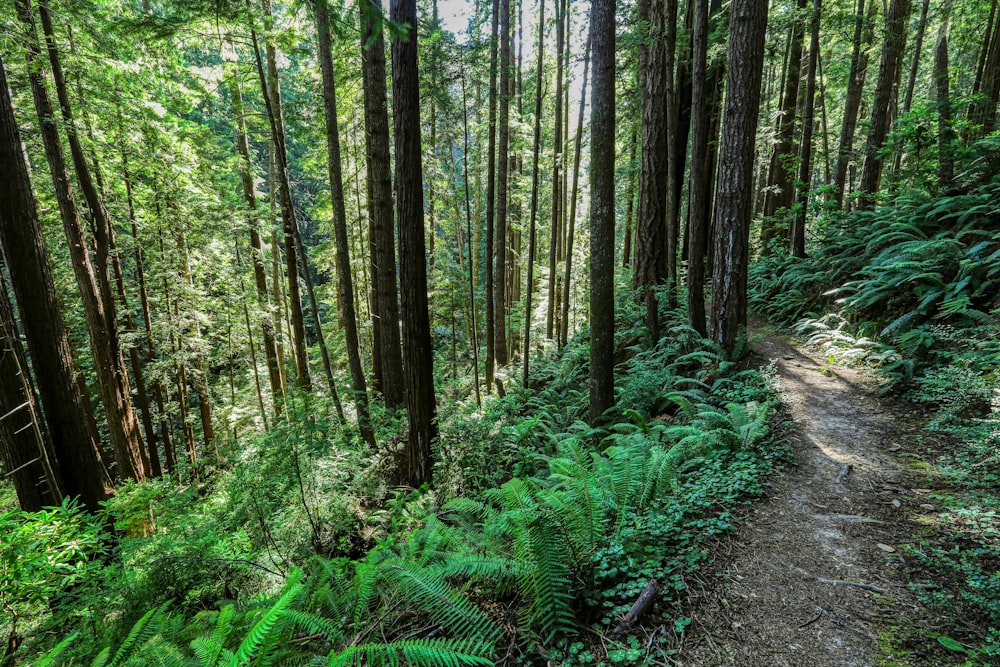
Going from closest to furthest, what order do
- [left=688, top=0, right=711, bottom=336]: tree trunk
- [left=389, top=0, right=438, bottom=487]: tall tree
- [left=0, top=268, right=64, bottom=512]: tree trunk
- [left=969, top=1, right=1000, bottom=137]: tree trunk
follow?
[left=0, top=268, right=64, bottom=512]: tree trunk, [left=389, top=0, right=438, bottom=487]: tall tree, [left=688, top=0, right=711, bottom=336]: tree trunk, [left=969, top=1, right=1000, bottom=137]: tree trunk

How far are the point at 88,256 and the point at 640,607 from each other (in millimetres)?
11480

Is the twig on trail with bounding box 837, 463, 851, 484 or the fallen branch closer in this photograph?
the fallen branch

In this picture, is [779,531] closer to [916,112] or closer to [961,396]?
[961,396]

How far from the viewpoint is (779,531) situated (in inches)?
115

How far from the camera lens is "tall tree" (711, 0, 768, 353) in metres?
5.58

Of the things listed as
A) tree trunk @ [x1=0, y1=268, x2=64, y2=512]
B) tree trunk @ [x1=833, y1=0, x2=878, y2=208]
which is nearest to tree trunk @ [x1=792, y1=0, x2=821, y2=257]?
tree trunk @ [x1=833, y1=0, x2=878, y2=208]

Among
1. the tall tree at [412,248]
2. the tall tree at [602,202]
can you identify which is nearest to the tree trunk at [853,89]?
the tall tree at [602,202]

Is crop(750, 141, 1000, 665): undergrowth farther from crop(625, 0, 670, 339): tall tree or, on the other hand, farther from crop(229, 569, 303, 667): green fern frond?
crop(229, 569, 303, 667): green fern frond

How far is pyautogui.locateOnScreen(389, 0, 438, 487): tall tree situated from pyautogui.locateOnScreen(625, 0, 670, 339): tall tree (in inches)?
186

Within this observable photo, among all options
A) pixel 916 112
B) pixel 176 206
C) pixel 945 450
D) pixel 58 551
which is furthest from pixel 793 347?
pixel 176 206

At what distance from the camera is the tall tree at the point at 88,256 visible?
6.79 metres

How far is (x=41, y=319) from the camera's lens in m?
5.00

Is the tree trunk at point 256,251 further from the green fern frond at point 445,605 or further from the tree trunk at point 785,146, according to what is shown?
the tree trunk at point 785,146

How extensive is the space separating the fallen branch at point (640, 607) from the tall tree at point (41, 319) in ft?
21.5
